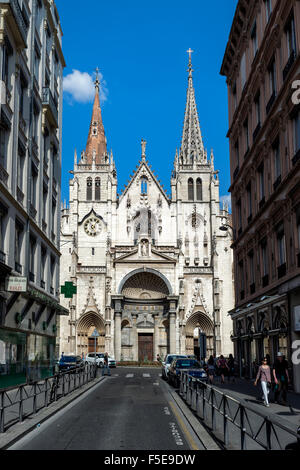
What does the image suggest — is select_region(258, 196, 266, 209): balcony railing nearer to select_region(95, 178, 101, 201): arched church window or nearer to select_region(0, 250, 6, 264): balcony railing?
select_region(0, 250, 6, 264): balcony railing

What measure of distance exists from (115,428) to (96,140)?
5799 cm

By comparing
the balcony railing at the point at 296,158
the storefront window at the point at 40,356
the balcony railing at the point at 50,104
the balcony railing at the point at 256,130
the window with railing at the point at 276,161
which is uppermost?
the balcony railing at the point at 50,104

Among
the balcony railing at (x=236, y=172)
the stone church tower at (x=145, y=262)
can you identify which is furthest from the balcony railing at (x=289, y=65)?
the stone church tower at (x=145, y=262)

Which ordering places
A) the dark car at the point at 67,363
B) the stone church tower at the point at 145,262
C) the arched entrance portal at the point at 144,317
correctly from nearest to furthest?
the dark car at the point at 67,363, the stone church tower at the point at 145,262, the arched entrance portal at the point at 144,317

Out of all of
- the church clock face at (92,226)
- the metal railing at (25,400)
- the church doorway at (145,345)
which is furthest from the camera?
the church clock face at (92,226)

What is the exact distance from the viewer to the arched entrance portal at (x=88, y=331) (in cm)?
5809

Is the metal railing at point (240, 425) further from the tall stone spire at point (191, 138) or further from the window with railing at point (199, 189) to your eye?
the tall stone spire at point (191, 138)

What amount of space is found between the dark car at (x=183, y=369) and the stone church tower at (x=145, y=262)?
3021 centimetres

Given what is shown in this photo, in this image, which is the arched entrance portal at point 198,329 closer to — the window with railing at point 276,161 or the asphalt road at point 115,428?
the window with railing at point 276,161

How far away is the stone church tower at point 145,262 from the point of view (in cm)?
5806

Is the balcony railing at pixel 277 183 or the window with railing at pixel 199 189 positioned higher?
the window with railing at pixel 199 189

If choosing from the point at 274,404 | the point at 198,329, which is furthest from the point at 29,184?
the point at 198,329

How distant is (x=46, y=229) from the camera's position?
27891 millimetres

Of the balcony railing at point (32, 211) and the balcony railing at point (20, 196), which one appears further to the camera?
the balcony railing at point (32, 211)
